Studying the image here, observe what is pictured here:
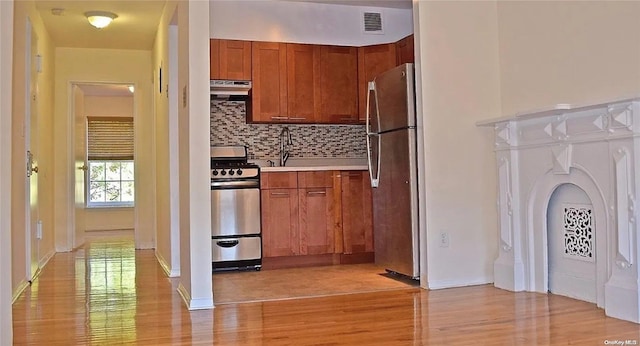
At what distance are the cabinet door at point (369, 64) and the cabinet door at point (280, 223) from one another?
3.86 ft

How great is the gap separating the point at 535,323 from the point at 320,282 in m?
1.77

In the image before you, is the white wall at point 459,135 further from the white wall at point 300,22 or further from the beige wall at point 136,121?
the beige wall at point 136,121

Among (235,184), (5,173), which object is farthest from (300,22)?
(5,173)

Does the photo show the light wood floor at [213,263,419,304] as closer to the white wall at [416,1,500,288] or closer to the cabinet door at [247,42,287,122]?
the white wall at [416,1,500,288]

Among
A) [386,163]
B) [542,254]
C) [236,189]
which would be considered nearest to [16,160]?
[236,189]

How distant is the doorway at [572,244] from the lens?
3369 mm

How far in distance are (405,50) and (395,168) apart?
60.7 inches

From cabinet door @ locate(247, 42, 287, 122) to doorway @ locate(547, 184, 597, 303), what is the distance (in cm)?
269

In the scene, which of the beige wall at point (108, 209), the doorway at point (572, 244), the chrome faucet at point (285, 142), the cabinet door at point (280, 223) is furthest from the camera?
the beige wall at point (108, 209)

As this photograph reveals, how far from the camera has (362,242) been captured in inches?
207

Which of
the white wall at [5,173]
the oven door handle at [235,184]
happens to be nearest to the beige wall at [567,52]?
the oven door handle at [235,184]

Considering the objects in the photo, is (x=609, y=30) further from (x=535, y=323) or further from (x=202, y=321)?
(x=202, y=321)

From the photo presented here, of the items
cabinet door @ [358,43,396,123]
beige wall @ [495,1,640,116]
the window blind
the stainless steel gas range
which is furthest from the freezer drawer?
the window blind

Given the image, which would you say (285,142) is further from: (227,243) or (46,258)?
(46,258)
